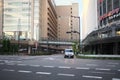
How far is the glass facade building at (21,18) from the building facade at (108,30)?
168 feet

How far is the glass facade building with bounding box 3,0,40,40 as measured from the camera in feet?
435

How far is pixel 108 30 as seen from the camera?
69.5 m

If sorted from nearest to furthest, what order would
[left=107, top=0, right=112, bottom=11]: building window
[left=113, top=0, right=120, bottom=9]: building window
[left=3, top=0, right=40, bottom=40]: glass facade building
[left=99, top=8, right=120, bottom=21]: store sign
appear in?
1. [left=99, top=8, right=120, bottom=21]: store sign
2. [left=113, top=0, right=120, bottom=9]: building window
3. [left=107, top=0, right=112, bottom=11]: building window
4. [left=3, top=0, right=40, bottom=40]: glass facade building

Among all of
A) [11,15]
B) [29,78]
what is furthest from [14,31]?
[29,78]

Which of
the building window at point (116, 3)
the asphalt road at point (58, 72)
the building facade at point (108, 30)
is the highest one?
the building window at point (116, 3)

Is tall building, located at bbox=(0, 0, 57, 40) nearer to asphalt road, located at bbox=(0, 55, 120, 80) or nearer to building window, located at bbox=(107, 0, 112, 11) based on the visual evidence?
building window, located at bbox=(107, 0, 112, 11)

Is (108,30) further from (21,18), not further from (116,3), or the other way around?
(21,18)

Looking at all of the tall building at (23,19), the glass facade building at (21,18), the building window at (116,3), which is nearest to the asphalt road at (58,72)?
the building window at (116,3)

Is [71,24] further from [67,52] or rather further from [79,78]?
[79,78]

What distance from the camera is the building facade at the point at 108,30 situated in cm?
6309

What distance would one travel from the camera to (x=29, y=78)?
13469mm

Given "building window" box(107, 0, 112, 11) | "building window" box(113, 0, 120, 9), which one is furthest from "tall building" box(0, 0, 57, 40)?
"building window" box(113, 0, 120, 9)

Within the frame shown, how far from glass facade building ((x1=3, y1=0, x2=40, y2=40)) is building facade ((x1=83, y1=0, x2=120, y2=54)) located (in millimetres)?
51187

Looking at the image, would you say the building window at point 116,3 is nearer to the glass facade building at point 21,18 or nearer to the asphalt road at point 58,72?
the asphalt road at point 58,72
